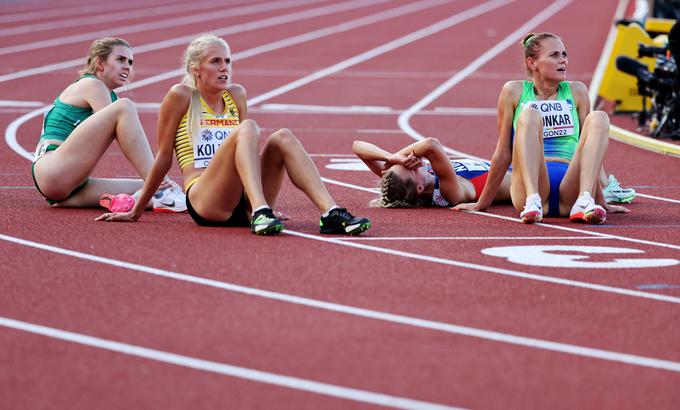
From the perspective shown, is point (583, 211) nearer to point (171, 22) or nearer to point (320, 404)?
point (320, 404)

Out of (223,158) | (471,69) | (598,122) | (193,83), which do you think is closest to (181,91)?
(193,83)

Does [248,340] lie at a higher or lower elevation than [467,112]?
higher

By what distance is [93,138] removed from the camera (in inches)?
357

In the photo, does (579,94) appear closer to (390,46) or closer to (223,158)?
(223,158)

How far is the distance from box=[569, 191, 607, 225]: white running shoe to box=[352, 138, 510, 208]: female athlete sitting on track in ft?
3.15

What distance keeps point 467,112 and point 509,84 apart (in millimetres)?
8729

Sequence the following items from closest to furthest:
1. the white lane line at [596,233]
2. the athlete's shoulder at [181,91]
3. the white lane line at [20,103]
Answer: the white lane line at [596,233]
the athlete's shoulder at [181,91]
the white lane line at [20,103]

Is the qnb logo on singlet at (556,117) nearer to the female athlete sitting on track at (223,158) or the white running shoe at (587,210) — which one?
the white running shoe at (587,210)

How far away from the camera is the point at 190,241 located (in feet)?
25.4

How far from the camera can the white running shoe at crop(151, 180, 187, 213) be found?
9023 millimetres

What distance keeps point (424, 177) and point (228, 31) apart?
2298 centimetres

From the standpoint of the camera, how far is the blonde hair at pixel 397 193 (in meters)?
9.13


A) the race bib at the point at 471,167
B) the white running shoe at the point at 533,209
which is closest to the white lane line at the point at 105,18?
the race bib at the point at 471,167

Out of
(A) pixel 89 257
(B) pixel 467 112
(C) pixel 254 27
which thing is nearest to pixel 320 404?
(A) pixel 89 257
